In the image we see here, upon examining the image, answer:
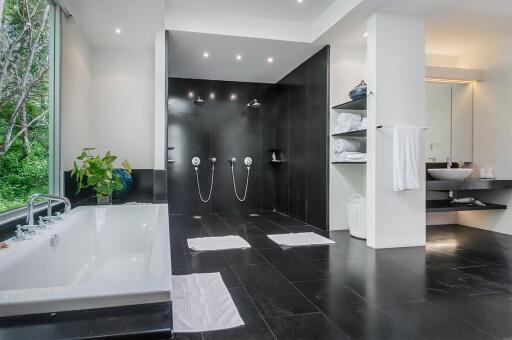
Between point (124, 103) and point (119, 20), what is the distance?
44.8 inches

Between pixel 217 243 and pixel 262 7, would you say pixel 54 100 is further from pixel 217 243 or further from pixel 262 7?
pixel 262 7

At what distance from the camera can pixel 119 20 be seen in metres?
3.65

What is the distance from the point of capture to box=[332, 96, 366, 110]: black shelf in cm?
392

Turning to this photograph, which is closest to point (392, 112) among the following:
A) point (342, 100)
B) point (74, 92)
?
point (342, 100)

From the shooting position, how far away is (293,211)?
5500mm

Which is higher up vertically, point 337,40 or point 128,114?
point 337,40

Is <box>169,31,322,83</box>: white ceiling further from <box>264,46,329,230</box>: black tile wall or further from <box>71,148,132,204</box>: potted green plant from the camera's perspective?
<box>71,148,132,204</box>: potted green plant

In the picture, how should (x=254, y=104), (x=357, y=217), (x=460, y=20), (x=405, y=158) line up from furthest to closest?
(x=254, y=104), (x=357, y=217), (x=460, y=20), (x=405, y=158)

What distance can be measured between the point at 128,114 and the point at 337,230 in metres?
3.27

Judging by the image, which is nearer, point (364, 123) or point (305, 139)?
point (364, 123)

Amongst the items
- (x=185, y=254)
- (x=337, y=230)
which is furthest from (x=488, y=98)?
(x=185, y=254)

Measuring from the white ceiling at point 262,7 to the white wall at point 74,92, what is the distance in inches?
46.3

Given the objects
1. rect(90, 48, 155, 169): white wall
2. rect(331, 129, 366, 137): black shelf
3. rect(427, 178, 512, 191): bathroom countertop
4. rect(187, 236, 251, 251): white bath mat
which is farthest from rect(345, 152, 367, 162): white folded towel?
rect(90, 48, 155, 169): white wall

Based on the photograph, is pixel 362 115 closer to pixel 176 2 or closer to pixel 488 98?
pixel 488 98
